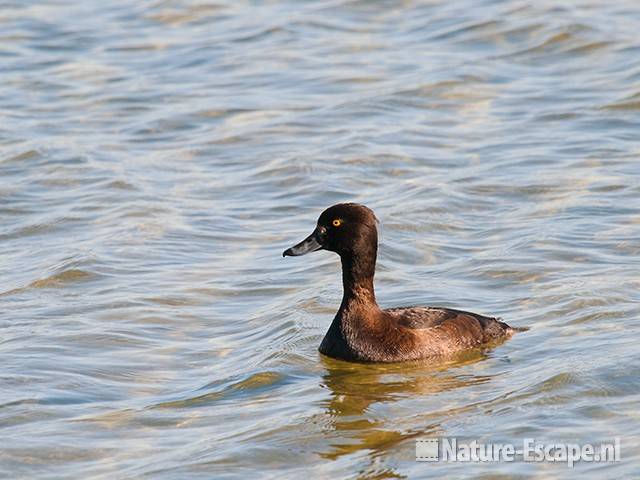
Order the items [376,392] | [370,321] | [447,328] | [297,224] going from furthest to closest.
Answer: [297,224], [370,321], [447,328], [376,392]

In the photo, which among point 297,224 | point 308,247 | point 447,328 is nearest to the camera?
point 447,328

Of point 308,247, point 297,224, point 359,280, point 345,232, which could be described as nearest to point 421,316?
point 359,280

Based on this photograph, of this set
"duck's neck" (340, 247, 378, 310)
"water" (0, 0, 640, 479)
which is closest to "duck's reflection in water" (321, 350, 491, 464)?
"water" (0, 0, 640, 479)

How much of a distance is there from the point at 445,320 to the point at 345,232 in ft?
3.17

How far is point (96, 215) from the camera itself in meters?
14.4

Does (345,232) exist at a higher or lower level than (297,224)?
higher

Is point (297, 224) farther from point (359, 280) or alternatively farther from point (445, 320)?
point (445, 320)

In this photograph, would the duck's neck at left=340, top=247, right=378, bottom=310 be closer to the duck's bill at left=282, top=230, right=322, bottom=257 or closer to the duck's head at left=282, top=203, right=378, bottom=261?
the duck's head at left=282, top=203, right=378, bottom=261

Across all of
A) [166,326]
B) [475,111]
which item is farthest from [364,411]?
[475,111]

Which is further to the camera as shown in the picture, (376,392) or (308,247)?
(308,247)

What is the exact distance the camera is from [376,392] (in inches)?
385

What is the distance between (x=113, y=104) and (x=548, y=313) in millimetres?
9006

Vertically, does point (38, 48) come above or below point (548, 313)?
above

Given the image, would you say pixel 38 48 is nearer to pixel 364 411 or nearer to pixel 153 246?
pixel 153 246
